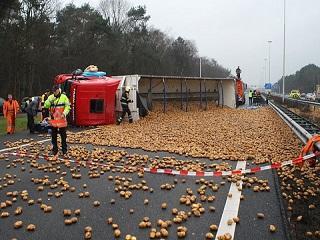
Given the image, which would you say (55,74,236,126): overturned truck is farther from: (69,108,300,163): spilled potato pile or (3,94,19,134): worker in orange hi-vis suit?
(3,94,19,134): worker in orange hi-vis suit

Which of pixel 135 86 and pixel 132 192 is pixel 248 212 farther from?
pixel 135 86

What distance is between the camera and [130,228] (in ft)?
16.9

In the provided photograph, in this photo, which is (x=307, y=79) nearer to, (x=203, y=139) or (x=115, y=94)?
(x=115, y=94)

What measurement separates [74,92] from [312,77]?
148 m

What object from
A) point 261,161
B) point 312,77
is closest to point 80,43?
point 261,161

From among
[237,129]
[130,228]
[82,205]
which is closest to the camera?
[130,228]

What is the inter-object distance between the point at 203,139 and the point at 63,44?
1494 inches

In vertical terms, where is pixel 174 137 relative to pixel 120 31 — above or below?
below

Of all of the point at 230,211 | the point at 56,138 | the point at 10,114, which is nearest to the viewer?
the point at 230,211

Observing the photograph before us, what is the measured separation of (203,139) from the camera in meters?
12.7

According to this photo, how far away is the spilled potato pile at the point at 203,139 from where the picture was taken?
A: 32.8 ft

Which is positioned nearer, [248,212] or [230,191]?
[248,212]

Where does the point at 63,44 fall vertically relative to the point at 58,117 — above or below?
above

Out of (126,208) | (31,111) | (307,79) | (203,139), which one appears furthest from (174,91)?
(307,79)
